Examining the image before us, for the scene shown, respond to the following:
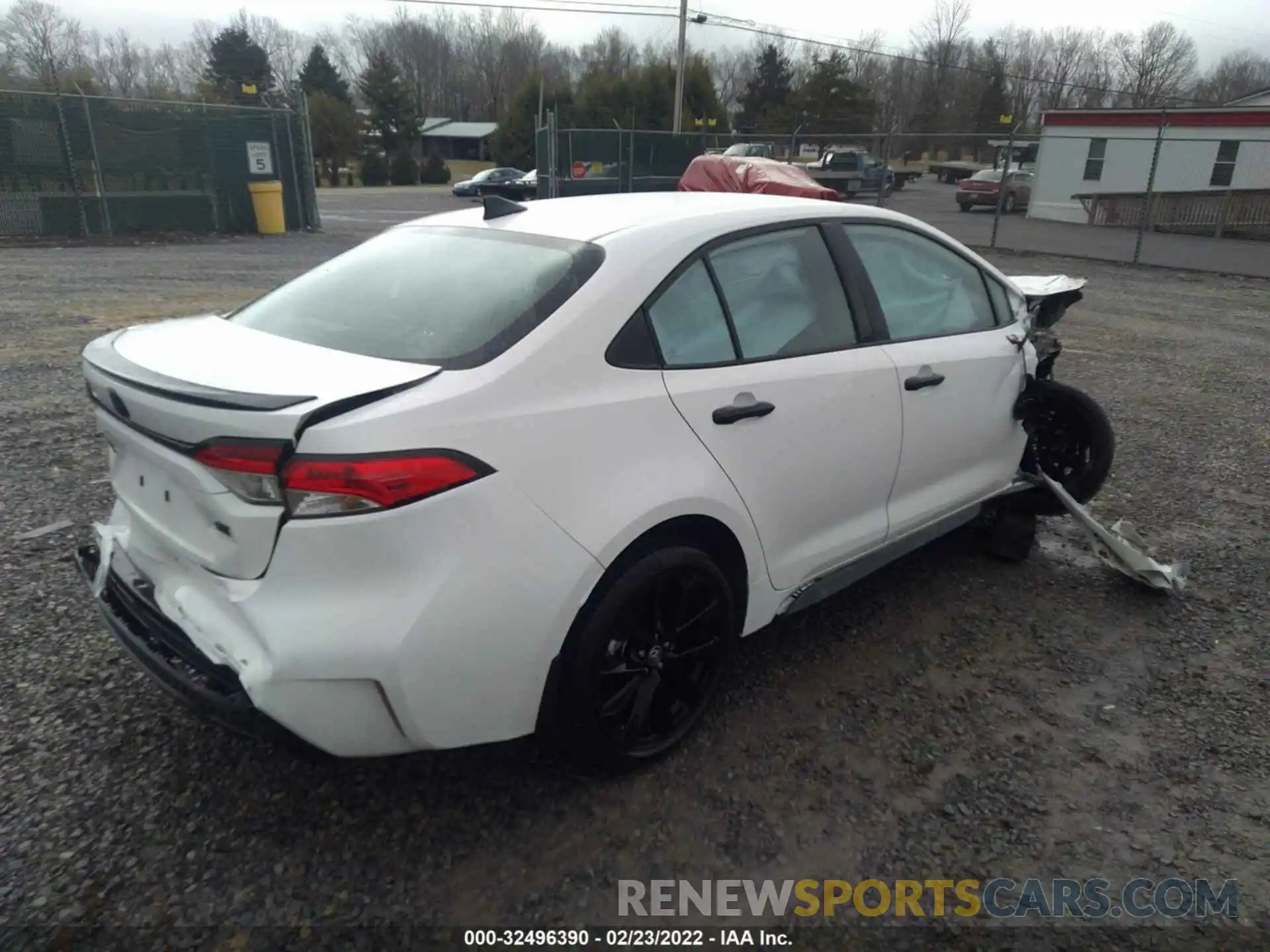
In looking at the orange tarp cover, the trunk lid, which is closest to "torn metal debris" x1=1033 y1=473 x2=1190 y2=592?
the trunk lid

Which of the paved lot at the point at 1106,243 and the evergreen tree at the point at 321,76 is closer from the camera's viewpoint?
the paved lot at the point at 1106,243

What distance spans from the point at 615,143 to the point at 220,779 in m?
19.7

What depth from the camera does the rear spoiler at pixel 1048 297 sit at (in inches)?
167

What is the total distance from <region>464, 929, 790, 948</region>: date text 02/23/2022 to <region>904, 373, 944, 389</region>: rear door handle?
6.25ft

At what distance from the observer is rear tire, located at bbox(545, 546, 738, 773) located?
2.31m

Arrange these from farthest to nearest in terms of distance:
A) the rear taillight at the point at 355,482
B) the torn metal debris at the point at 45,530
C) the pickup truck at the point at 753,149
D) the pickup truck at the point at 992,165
Result: the pickup truck at the point at 992,165, the pickup truck at the point at 753,149, the torn metal debris at the point at 45,530, the rear taillight at the point at 355,482

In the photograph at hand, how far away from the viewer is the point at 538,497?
6.97ft

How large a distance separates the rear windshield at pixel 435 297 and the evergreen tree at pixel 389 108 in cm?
5724

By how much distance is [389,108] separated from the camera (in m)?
55.9

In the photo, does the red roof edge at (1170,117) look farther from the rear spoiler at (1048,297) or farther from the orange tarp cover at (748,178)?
the rear spoiler at (1048,297)

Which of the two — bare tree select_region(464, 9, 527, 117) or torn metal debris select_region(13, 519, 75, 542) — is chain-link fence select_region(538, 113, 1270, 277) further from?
bare tree select_region(464, 9, 527, 117)

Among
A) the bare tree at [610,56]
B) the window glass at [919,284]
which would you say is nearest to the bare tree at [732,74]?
the bare tree at [610,56]

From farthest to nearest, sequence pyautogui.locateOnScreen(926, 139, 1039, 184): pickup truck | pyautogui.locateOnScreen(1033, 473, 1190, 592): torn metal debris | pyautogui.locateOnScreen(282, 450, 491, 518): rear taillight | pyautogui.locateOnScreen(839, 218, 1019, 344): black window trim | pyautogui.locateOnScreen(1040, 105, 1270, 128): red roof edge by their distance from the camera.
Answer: pyautogui.locateOnScreen(926, 139, 1039, 184): pickup truck → pyautogui.locateOnScreen(1040, 105, 1270, 128): red roof edge → pyautogui.locateOnScreen(1033, 473, 1190, 592): torn metal debris → pyautogui.locateOnScreen(839, 218, 1019, 344): black window trim → pyautogui.locateOnScreen(282, 450, 491, 518): rear taillight

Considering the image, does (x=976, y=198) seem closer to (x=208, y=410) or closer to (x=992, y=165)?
(x=992, y=165)
